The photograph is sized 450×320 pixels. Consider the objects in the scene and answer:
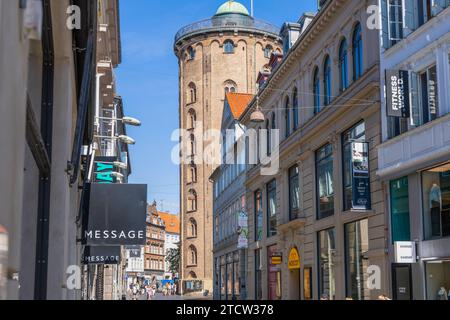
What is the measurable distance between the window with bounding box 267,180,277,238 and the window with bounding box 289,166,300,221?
3.12m

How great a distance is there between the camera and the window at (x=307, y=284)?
31.5 metres

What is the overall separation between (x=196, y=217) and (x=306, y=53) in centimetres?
4870

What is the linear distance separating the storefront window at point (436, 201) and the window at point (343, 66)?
809 centimetres

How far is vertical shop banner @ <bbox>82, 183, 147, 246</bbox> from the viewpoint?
1184cm

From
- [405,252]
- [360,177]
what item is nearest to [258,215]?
[360,177]

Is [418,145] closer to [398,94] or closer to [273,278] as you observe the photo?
[398,94]

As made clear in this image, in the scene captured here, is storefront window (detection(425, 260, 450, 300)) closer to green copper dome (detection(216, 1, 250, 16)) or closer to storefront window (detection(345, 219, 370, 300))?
storefront window (detection(345, 219, 370, 300))

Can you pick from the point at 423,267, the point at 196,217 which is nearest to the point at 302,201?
the point at 423,267

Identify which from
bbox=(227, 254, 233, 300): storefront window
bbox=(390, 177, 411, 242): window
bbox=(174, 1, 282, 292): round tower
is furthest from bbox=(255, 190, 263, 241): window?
bbox=(174, 1, 282, 292): round tower

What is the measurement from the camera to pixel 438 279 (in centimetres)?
2047

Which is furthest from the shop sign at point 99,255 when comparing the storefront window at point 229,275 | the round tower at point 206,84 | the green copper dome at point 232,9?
the green copper dome at point 232,9

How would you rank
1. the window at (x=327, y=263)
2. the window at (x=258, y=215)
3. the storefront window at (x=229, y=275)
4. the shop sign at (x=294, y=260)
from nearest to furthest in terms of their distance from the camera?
the window at (x=327, y=263), the shop sign at (x=294, y=260), the window at (x=258, y=215), the storefront window at (x=229, y=275)

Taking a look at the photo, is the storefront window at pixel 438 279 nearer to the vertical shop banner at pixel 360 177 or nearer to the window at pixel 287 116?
the vertical shop banner at pixel 360 177

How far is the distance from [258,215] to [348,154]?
16.9 m
